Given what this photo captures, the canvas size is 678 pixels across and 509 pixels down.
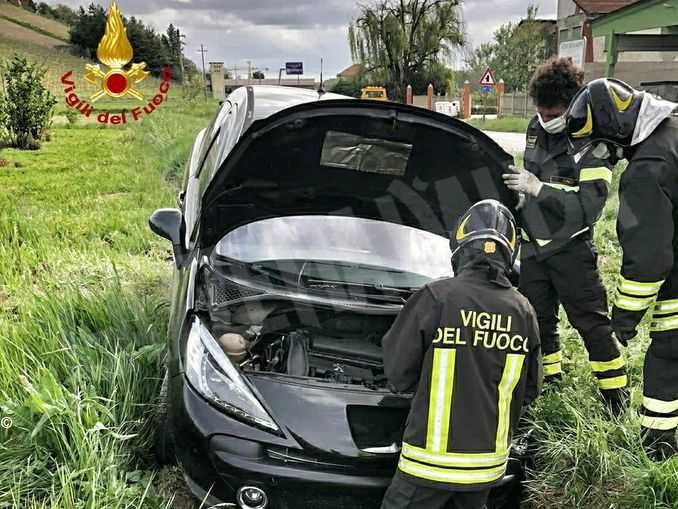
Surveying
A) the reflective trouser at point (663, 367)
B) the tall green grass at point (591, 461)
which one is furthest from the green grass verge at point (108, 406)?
the reflective trouser at point (663, 367)

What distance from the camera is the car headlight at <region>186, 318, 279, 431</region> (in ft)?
7.25

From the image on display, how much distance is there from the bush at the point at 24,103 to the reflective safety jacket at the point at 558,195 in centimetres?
1129

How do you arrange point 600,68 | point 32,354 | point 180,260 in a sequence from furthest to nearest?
1. point 600,68
2. point 180,260
3. point 32,354

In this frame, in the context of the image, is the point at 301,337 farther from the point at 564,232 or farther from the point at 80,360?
the point at 564,232

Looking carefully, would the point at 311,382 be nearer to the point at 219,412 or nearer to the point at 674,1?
the point at 219,412

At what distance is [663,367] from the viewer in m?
2.68

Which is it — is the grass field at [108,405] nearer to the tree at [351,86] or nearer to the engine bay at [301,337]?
the engine bay at [301,337]

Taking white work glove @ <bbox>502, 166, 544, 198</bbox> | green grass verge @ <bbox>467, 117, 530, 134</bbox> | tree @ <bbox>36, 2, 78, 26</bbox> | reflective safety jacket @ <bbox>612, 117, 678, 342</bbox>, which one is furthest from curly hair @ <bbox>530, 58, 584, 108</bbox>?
tree @ <bbox>36, 2, 78, 26</bbox>

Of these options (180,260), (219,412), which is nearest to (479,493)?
(219,412)

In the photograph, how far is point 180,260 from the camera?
3.17 m

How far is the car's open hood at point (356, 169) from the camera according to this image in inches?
105

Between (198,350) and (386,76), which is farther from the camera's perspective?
(386,76)

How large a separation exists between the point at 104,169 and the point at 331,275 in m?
8.81

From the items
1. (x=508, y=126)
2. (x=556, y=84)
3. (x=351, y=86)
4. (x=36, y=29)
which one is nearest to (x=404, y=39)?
(x=351, y=86)
